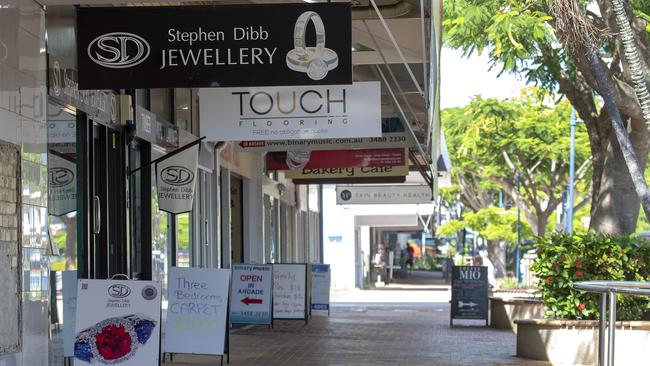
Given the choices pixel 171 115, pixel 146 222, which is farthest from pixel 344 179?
pixel 146 222

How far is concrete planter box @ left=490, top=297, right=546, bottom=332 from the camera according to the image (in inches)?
689

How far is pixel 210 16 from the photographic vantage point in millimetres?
8250

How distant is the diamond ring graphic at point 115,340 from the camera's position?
837 centimetres

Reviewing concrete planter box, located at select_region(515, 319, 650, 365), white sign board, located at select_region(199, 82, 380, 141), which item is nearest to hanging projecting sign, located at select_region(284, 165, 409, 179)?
concrete planter box, located at select_region(515, 319, 650, 365)

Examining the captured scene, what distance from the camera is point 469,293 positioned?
18938 millimetres

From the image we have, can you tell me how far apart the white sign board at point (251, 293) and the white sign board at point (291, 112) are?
16.1ft

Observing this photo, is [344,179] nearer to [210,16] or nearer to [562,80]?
[562,80]

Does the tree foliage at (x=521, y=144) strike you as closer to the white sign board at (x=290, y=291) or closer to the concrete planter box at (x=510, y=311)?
the concrete planter box at (x=510, y=311)

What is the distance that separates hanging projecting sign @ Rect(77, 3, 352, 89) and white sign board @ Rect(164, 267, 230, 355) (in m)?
3.15

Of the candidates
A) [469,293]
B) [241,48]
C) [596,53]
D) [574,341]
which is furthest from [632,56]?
[469,293]

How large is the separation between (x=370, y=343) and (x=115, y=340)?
23.0 ft

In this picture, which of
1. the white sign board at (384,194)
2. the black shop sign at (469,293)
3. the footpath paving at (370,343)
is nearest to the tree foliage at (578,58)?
the footpath paving at (370,343)

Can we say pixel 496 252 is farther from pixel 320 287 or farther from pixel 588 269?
pixel 588 269

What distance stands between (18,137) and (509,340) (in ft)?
31.7
